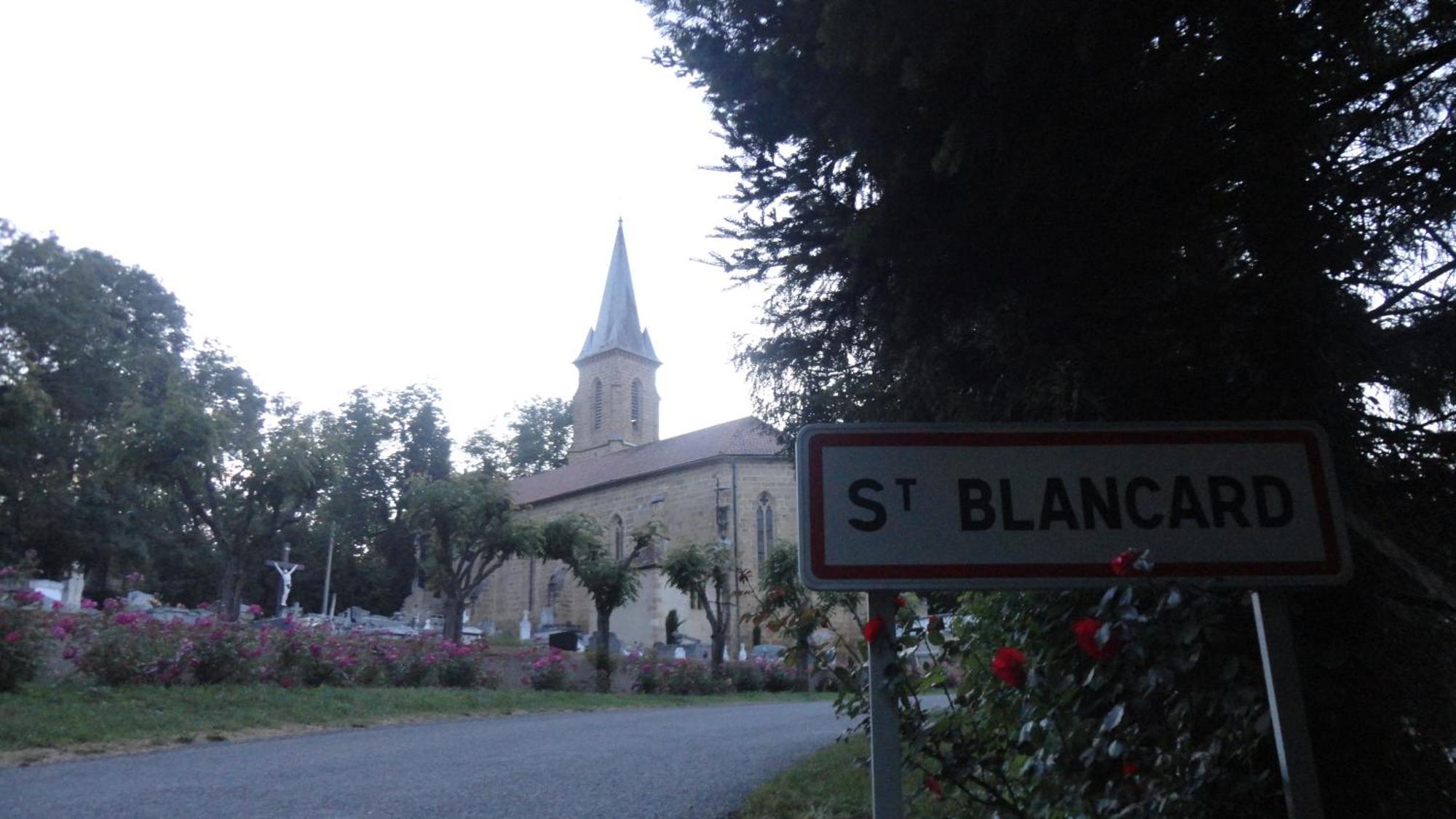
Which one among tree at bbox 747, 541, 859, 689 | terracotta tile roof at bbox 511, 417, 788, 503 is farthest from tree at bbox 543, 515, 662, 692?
terracotta tile roof at bbox 511, 417, 788, 503

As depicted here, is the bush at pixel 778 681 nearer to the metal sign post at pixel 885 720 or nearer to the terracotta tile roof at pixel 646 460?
the terracotta tile roof at pixel 646 460

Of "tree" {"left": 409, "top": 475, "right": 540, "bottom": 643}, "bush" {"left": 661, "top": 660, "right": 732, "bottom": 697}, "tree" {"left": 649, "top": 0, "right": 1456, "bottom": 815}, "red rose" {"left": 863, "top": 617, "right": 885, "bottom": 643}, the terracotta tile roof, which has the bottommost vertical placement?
"bush" {"left": 661, "top": 660, "right": 732, "bottom": 697}

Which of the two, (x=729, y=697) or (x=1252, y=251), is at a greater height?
(x=1252, y=251)

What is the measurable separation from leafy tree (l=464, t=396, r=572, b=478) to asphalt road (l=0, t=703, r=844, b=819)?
56.9 m

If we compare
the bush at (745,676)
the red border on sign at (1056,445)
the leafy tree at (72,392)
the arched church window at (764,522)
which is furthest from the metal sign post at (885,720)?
the arched church window at (764,522)

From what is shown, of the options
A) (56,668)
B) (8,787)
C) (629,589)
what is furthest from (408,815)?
(629,589)

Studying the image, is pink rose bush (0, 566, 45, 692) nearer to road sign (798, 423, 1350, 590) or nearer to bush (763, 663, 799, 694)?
road sign (798, 423, 1350, 590)

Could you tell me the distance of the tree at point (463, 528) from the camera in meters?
25.1

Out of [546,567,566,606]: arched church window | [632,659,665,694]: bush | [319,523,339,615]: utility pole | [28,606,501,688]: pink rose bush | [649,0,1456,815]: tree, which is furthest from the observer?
[546,567,566,606]: arched church window

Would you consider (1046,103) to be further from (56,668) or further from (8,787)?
(56,668)

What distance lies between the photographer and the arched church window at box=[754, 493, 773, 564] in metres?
42.3

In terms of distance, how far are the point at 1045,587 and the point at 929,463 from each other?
1.14ft

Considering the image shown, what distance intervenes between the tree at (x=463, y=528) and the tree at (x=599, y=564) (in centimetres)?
79

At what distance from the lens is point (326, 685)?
13.5 meters
